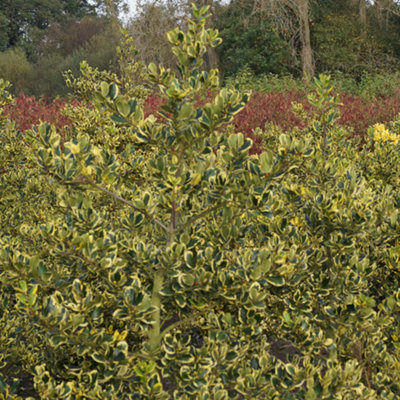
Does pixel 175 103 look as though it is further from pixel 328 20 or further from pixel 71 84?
pixel 328 20

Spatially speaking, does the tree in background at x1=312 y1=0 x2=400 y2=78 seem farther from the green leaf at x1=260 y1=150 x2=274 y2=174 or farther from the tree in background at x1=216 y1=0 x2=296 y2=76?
the green leaf at x1=260 y1=150 x2=274 y2=174

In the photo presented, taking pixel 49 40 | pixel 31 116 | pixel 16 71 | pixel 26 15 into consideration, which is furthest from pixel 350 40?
pixel 26 15

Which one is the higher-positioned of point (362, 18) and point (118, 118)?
point (362, 18)

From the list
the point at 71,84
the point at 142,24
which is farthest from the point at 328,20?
the point at 71,84

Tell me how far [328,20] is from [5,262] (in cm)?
2304

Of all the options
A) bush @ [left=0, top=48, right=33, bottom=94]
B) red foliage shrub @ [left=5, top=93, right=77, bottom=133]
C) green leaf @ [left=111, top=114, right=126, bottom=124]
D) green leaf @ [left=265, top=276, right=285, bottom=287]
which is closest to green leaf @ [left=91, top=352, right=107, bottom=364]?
green leaf @ [left=265, top=276, right=285, bottom=287]

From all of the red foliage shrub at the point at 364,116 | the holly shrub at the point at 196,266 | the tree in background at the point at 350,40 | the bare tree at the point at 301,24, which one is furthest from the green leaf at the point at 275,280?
the tree in background at the point at 350,40

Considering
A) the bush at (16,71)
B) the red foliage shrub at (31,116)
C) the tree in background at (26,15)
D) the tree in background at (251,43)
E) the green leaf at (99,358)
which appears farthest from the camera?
the tree in background at (26,15)

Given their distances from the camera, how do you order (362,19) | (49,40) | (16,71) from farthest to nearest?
(49,40) → (16,71) → (362,19)

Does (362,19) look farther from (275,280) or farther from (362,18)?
(275,280)

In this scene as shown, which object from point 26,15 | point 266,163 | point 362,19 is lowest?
point 266,163

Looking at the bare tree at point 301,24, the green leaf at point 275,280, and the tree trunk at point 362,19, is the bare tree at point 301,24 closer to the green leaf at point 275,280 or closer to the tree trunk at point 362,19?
the tree trunk at point 362,19

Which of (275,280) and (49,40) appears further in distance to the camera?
(49,40)

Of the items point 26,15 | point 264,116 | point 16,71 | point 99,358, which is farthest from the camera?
point 26,15
